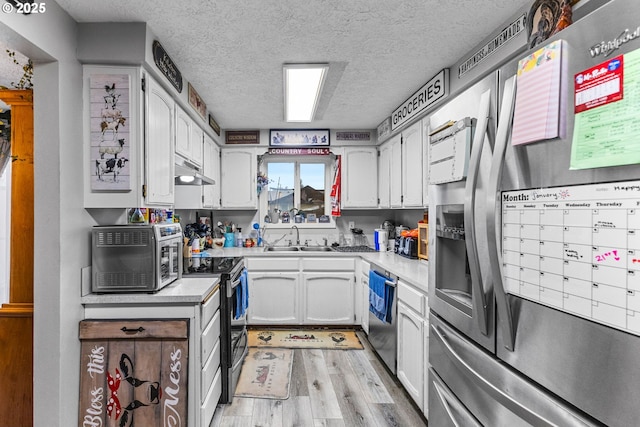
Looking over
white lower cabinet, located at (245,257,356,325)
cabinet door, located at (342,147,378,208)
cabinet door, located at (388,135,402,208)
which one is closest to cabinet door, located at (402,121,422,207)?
cabinet door, located at (388,135,402,208)

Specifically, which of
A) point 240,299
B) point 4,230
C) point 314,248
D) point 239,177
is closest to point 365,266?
point 314,248

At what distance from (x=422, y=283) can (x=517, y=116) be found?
136 cm

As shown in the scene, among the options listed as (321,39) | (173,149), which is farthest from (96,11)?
(321,39)

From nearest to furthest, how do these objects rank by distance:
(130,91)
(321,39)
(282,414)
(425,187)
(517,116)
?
(517,116), (130,91), (321,39), (282,414), (425,187)

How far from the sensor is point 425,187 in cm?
277

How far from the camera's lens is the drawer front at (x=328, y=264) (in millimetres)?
3668

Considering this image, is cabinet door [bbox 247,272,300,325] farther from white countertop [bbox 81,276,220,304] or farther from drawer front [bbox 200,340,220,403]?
white countertop [bbox 81,276,220,304]

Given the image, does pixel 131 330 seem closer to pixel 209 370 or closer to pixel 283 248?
pixel 209 370

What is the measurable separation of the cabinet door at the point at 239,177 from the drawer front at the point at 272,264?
809mm

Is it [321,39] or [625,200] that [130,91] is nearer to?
[321,39]

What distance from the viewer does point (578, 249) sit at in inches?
29.3

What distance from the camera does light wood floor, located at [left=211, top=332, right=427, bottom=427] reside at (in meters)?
2.11

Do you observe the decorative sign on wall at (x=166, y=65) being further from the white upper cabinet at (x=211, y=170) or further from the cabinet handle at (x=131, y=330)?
the cabinet handle at (x=131, y=330)

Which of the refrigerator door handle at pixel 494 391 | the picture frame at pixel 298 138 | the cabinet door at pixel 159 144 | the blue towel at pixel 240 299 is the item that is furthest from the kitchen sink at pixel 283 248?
the refrigerator door handle at pixel 494 391
